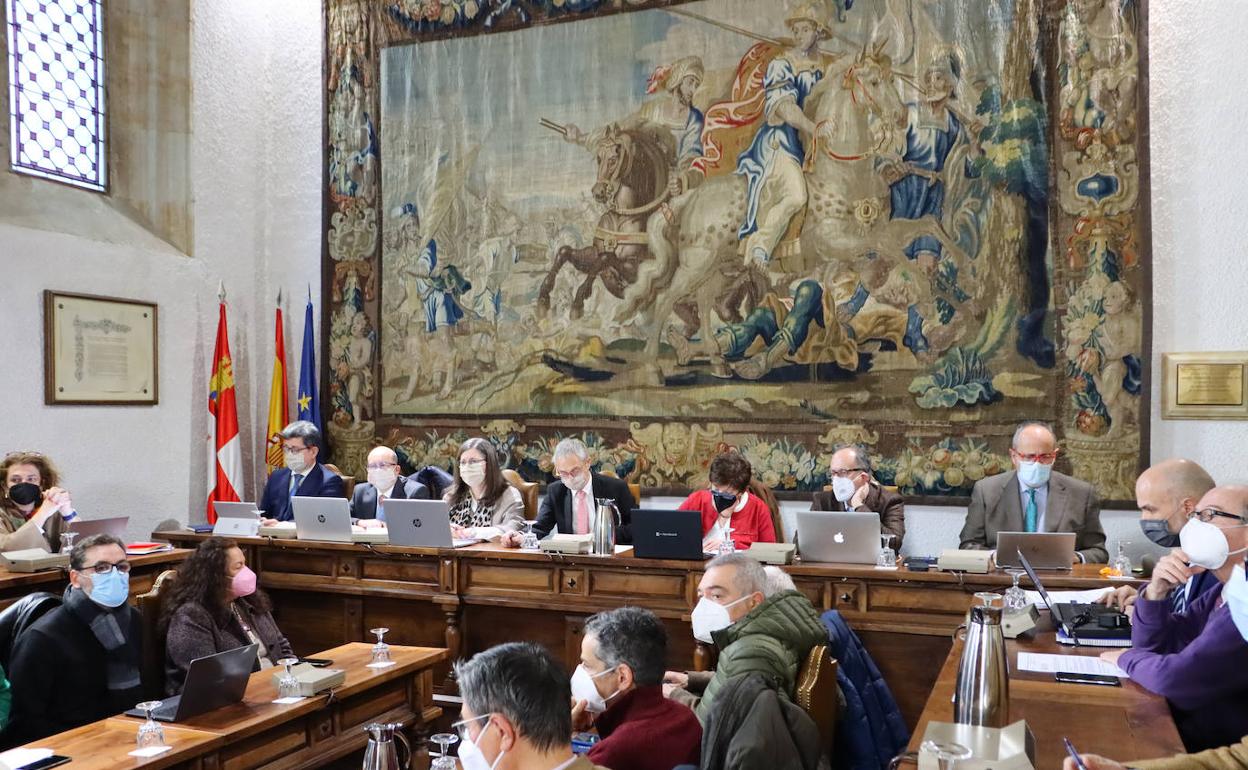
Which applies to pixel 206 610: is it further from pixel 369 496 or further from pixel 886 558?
pixel 886 558

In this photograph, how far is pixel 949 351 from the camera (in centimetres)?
679

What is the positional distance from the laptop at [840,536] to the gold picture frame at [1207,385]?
2511 mm

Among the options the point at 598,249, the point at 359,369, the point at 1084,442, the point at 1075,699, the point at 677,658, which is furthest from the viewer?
the point at 359,369

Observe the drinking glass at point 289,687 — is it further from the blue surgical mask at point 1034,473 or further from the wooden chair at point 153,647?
the blue surgical mask at point 1034,473

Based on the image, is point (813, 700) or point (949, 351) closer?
point (813, 700)

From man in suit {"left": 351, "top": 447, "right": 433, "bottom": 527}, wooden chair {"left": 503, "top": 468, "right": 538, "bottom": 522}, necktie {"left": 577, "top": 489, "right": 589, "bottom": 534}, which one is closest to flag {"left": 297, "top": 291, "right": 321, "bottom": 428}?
man in suit {"left": 351, "top": 447, "right": 433, "bottom": 527}

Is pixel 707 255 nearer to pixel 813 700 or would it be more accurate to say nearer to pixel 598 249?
pixel 598 249

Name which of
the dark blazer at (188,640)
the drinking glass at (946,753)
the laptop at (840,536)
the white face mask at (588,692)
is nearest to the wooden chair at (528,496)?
the laptop at (840,536)

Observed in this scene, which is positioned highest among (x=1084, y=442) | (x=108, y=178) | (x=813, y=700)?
(x=108, y=178)

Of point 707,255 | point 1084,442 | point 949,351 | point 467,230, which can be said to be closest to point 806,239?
point 707,255

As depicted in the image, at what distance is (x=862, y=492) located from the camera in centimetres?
598

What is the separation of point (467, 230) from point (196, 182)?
7.46ft

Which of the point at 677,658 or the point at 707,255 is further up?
the point at 707,255

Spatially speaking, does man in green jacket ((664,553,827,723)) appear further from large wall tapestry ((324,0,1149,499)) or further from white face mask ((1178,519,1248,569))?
large wall tapestry ((324,0,1149,499))
